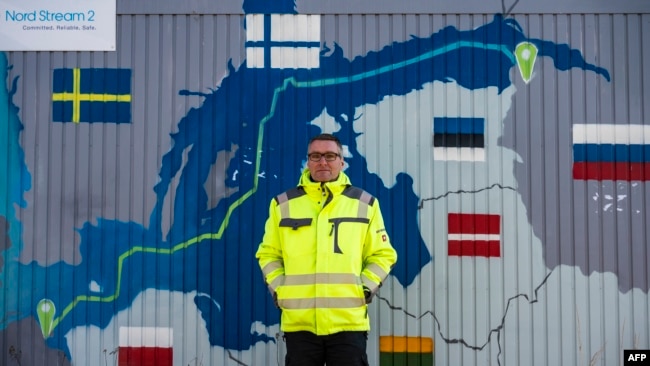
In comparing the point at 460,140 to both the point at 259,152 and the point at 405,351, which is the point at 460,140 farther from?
the point at 405,351

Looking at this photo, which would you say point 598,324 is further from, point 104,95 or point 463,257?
point 104,95

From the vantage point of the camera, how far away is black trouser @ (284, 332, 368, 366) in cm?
408

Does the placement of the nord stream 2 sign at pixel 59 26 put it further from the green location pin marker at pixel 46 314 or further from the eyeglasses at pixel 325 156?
the eyeglasses at pixel 325 156

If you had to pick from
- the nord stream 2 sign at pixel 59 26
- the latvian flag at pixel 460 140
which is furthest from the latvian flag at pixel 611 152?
the nord stream 2 sign at pixel 59 26

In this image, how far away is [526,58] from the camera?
5305 millimetres

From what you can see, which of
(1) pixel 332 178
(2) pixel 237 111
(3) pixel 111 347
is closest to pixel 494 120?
(1) pixel 332 178

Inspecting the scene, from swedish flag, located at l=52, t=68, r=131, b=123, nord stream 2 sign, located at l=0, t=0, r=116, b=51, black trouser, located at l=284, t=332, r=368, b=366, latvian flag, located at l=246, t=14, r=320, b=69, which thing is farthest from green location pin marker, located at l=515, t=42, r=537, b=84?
nord stream 2 sign, located at l=0, t=0, r=116, b=51

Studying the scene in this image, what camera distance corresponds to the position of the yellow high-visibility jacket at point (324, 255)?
409cm

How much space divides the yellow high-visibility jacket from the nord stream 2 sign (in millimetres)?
2306

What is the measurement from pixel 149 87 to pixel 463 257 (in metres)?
2.87

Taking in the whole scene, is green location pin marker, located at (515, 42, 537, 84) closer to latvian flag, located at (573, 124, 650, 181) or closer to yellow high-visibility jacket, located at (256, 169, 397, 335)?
latvian flag, located at (573, 124, 650, 181)

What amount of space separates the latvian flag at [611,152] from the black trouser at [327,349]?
237 cm

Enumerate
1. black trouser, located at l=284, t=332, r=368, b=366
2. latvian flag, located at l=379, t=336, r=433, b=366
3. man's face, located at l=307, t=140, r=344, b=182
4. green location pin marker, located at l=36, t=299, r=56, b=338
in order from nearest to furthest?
black trouser, located at l=284, t=332, r=368, b=366, man's face, located at l=307, t=140, r=344, b=182, latvian flag, located at l=379, t=336, r=433, b=366, green location pin marker, located at l=36, t=299, r=56, b=338

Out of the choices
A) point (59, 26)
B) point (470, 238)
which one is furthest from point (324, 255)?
point (59, 26)
